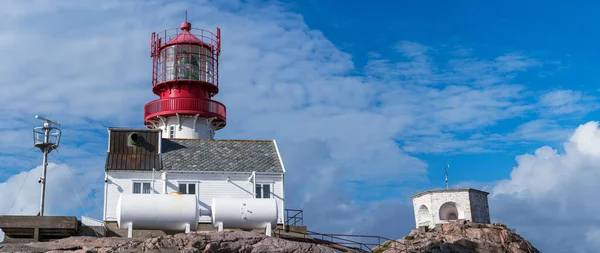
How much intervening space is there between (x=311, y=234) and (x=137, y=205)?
975 centimetres

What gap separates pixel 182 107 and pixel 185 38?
18.8 feet

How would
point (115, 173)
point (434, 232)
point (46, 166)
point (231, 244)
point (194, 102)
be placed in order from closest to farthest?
point (231, 244) → point (46, 166) → point (115, 173) → point (434, 232) → point (194, 102)

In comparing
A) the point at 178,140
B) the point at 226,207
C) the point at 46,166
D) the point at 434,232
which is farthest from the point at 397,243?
the point at 46,166

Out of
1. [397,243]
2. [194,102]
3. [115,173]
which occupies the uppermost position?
[194,102]

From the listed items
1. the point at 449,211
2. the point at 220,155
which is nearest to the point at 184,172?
the point at 220,155

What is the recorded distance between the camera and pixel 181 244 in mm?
32469

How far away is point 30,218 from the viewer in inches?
1400

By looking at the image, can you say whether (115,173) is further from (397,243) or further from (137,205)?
(397,243)

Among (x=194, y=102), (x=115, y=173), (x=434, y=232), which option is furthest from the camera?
(x=194, y=102)

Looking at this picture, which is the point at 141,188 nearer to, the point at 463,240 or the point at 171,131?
the point at 171,131

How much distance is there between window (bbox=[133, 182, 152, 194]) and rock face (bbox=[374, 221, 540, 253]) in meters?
13.6

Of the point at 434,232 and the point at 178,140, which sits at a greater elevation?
the point at 178,140

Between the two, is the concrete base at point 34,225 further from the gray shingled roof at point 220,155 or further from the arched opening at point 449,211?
the arched opening at point 449,211

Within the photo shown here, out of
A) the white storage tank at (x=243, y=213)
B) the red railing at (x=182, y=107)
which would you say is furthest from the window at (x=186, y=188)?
the red railing at (x=182, y=107)
